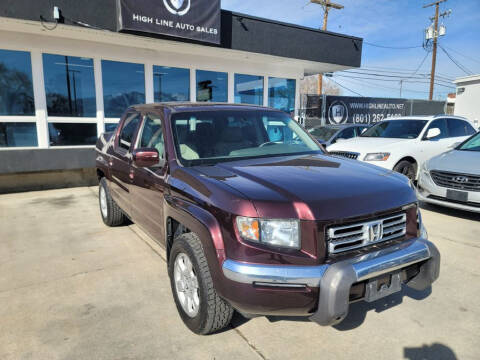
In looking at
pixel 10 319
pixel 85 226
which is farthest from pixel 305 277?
pixel 85 226

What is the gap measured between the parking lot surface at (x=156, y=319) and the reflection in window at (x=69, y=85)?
4949 mm

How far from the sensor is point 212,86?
10711 millimetres

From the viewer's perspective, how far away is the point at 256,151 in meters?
3.40

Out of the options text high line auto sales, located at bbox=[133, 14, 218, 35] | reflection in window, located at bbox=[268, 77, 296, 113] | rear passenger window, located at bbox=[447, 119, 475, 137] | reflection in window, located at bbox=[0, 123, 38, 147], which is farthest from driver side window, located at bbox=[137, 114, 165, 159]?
reflection in window, located at bbox=[268, 77, 296, 113]

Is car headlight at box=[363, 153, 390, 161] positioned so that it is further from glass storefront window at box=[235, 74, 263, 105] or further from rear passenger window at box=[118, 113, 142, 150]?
glass storefront window at box=[235, 74, 263, 105]

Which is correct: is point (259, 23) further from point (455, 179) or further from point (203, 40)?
point (455, 179)

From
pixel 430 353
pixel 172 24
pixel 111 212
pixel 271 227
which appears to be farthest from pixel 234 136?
pixel 172 24

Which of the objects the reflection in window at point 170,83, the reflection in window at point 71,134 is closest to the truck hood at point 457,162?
the reflection in window at point 170,83

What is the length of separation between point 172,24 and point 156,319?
24.0 feet

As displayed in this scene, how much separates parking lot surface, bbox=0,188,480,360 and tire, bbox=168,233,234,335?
0.15m

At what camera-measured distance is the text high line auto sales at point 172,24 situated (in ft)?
25.4

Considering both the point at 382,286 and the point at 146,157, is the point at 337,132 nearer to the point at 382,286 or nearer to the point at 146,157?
the point at 146,157

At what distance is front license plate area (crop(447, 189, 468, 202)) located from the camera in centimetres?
531

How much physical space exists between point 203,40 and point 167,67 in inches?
65.8
